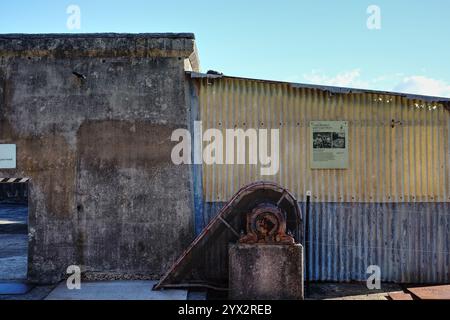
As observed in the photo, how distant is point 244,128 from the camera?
839 cm

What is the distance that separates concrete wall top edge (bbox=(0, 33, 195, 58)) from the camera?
27.2ft

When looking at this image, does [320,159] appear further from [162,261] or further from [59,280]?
[59,280]

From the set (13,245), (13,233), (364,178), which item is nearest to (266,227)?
(364,178)

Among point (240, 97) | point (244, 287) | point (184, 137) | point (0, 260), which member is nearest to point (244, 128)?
point (240, 97)

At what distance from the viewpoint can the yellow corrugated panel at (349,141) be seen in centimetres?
828

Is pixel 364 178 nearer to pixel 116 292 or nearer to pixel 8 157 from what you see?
pixel 116 292

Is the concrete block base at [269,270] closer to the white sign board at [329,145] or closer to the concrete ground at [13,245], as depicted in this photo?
the white sign board at [329,145]

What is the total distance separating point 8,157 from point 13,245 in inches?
202

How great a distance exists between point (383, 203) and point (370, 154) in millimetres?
972

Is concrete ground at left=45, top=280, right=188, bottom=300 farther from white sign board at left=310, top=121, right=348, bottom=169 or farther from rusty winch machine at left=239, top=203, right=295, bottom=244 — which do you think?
white sign board at left=310, top=121, right=348, bottom=169

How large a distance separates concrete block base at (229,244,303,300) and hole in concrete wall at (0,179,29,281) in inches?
181

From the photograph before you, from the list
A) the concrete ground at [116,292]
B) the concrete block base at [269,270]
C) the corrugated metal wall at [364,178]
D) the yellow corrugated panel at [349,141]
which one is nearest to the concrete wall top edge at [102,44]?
the yellow corrugated panel at [349,141]

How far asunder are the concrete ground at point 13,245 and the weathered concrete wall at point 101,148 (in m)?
1.05

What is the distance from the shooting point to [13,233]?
589 inches
